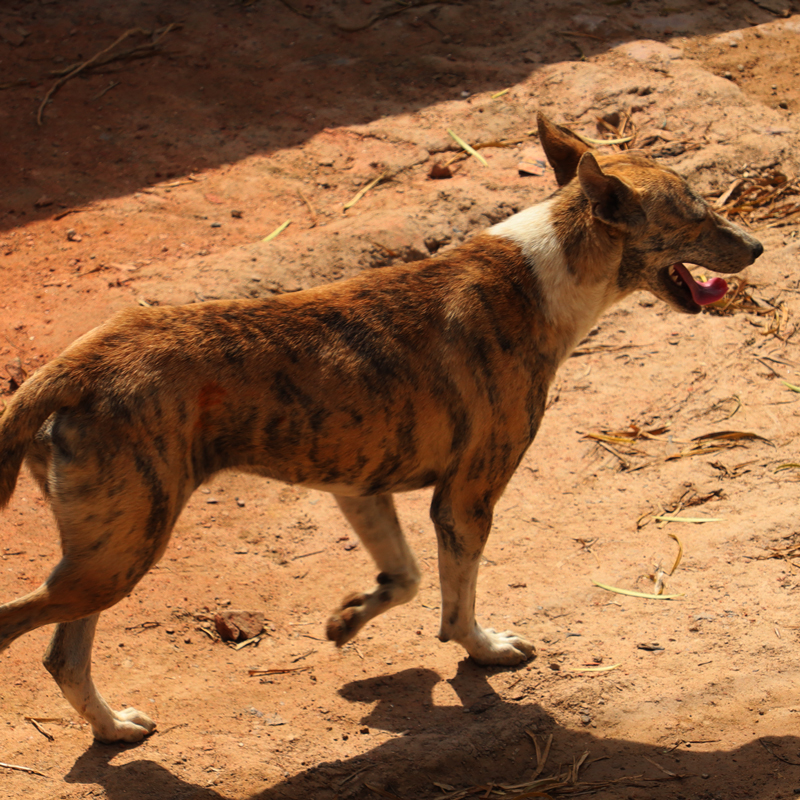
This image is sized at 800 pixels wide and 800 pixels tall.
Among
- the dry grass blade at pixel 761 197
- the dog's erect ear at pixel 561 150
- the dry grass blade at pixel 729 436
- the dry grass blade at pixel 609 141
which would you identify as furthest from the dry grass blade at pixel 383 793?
the dry grass blade at pixel 609 141

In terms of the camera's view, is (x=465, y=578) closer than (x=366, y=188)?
Yes

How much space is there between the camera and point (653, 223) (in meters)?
4.56

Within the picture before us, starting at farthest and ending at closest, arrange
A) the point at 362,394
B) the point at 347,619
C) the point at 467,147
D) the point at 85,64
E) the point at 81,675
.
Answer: the point at 85,64 < the point at 467,147 < the point at 347,619 < the point at 81,675 < the point at 362,394

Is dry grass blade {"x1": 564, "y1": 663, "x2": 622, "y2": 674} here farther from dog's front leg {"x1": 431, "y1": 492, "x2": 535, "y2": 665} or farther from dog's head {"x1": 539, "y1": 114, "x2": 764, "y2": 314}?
dog's head {"x1": 539, "y1": 114, "x2": 764, "y2": 314}

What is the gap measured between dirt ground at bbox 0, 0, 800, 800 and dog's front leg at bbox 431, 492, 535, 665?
0.48 feet

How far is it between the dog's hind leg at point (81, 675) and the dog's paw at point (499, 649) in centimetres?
176

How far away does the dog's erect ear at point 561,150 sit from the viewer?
4875 mm

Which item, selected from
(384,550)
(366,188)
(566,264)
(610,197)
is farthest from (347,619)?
(366,188)

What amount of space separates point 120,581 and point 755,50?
955 centimetres

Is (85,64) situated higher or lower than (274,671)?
higher

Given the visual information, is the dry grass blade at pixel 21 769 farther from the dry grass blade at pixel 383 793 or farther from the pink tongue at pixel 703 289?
the pink tongue at pixel 703 289

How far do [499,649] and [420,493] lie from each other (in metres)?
1.78

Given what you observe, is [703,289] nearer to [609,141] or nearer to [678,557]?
[678,557]

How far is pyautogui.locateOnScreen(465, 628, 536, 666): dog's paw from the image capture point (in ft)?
15.5
